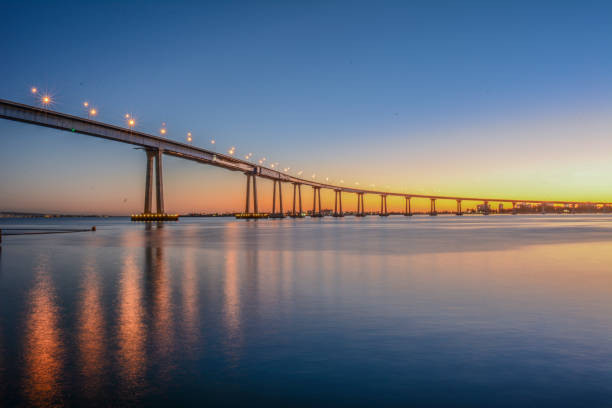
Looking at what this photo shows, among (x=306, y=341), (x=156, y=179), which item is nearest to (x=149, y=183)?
(x=156, y=179)

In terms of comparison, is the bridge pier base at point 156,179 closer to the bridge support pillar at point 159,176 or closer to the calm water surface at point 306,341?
the bridge support pillar at point 159,176

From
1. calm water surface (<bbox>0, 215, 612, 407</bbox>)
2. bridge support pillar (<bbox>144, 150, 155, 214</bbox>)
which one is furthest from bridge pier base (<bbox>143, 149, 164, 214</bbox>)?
calm water surface (<bbox>0, 215, 612, 407</bbox>)

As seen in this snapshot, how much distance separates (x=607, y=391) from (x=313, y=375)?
11.8 ft

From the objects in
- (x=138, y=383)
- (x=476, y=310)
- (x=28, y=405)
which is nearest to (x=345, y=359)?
(x=138, y=383)

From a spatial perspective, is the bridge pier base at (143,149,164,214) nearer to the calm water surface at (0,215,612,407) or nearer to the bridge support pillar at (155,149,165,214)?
the bridge support pillar at (155,149,165,214)

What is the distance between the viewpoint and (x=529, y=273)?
1802 centimetres

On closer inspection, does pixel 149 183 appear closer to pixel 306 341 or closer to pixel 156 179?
pixel 156 179

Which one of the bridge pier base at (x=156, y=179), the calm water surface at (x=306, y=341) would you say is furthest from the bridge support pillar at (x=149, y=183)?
the calm water surface at (x=306, y=341)

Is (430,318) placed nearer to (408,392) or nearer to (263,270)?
(408,392)

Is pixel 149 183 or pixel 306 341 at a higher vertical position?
pixel 149 183

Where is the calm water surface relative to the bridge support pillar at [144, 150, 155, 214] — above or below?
below

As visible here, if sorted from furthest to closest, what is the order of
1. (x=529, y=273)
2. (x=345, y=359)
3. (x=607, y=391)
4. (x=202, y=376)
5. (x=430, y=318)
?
(x=529, y=273)
(x=430, y=318)
(x=345, y=359)
(x=202, y=376)
(x=607, y=391)

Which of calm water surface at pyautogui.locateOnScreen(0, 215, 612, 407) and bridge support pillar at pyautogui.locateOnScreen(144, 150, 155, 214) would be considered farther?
bridge support pillar at pyautogui.locateOnScreen(144, 150, 155, 214)

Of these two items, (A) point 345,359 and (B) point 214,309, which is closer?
(A) point 345,359
